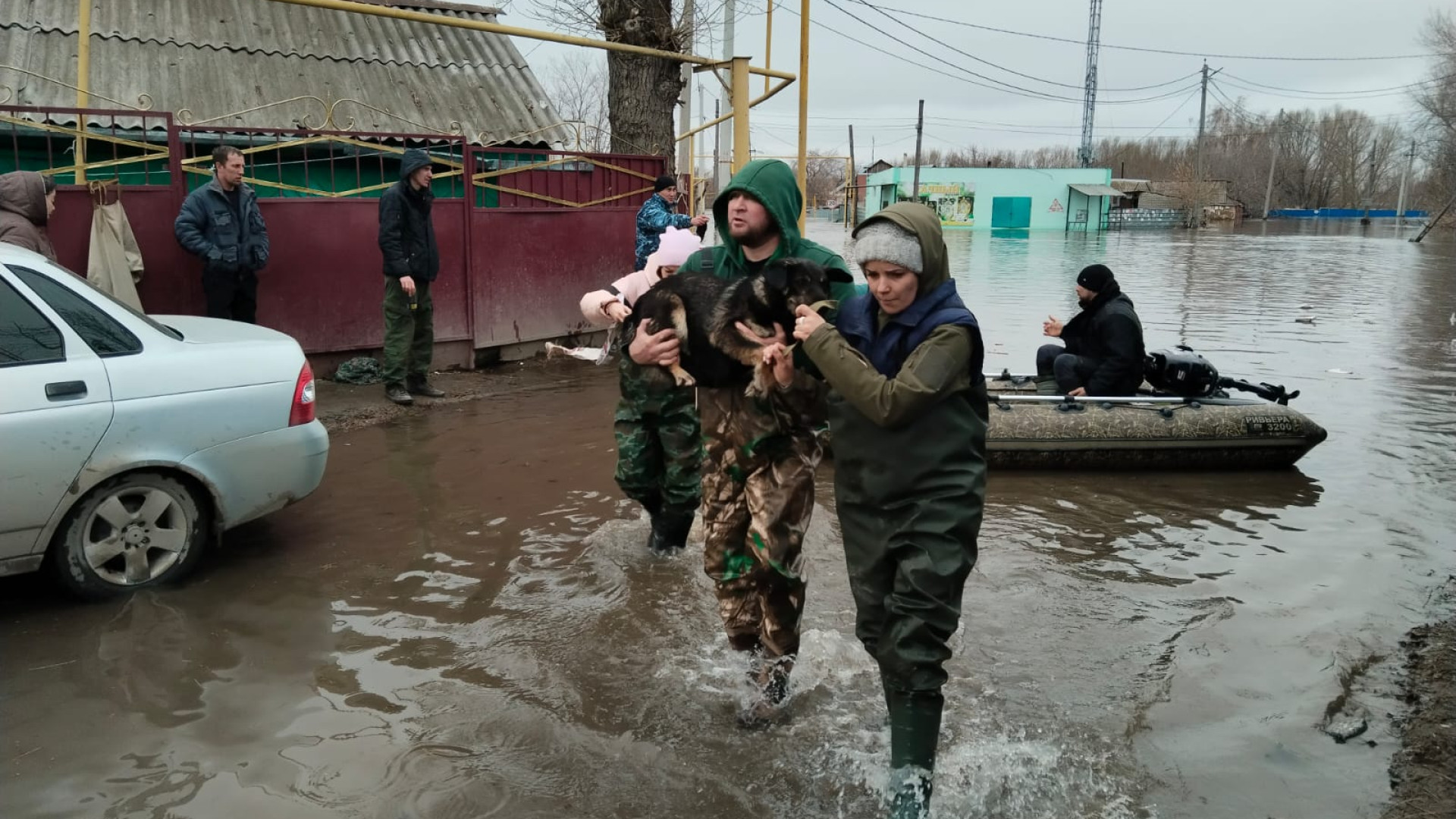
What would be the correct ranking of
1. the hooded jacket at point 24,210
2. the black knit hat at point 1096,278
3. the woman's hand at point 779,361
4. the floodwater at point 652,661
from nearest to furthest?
1. the woman's hand at point 779,361
2. the floodwater at point 652,661
3. the hooded jacket at point 24,210
4. the black knit hat at point 1096,278

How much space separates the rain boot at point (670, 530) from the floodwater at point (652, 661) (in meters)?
0.09

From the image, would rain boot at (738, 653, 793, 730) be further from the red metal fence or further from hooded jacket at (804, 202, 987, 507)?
the red metal fence

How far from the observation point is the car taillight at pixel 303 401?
15.5 ft

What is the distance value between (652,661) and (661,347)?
139 centimetres

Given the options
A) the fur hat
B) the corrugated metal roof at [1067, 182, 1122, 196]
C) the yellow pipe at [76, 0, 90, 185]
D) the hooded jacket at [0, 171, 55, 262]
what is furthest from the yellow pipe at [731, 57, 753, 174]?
the corrugated metal roof at [1067, 182, 1122, 196]

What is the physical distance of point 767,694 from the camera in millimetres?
3461

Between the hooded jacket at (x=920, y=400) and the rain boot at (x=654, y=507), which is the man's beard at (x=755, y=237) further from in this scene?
the rain boot at (x=654, y=507)

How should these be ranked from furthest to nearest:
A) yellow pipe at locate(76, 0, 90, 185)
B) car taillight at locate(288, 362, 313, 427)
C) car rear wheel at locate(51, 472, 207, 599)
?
yellow pipe at locate(76, 0, 90, 185) → car taillight at locate(288, 362, 313, 427) → car rear wheel at locate(51, 472, 207, 599)

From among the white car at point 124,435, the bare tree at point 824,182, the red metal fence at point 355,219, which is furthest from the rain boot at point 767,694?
the bare tree at point 824,182

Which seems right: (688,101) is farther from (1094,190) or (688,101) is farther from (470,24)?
(1094,190)

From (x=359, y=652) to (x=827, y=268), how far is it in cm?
240

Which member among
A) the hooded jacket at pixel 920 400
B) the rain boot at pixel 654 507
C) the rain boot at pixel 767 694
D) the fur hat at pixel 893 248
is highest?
the fur hat at pixel 893 248

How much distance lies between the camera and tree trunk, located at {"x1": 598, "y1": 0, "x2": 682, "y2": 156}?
11.1 meters

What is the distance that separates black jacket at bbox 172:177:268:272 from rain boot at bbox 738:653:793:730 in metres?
5.91
